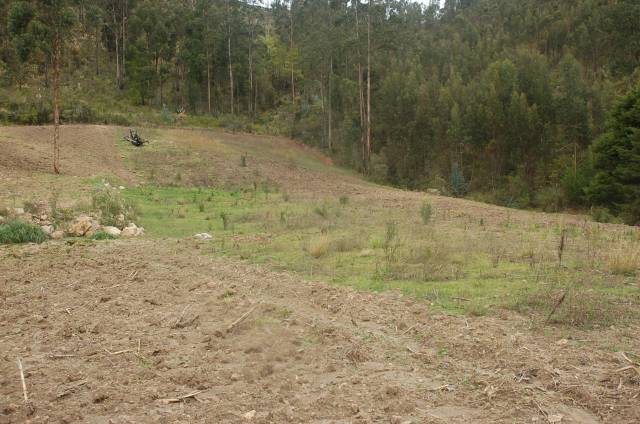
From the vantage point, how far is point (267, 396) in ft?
13.4

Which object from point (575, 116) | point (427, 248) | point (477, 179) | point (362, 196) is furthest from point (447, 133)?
point (427, 248)

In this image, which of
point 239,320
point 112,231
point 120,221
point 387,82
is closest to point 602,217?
point 120,221

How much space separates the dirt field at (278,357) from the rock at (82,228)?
3103 millimetres

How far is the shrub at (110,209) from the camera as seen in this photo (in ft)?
39.0

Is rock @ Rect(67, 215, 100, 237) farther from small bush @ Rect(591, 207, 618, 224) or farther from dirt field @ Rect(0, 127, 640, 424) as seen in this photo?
small bush @ Rect(591, 207, 618, 224)

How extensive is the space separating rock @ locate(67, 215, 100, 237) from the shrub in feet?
2.13

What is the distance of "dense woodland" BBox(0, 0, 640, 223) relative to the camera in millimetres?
26062

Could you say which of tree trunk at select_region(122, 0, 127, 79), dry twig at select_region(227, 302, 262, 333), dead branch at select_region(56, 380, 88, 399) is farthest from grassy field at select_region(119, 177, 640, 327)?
tree trunk at select_region(122, 0, 127, 79)

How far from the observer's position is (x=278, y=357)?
473 cm

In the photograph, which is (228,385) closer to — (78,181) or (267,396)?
(267,396)

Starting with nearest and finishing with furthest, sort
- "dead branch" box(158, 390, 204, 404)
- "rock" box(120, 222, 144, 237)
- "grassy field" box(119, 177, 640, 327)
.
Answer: "dead branch" box(158, 390, 204, 404)
"grassy field" box(119, 177, 640, 327)
"rock" box(120, 222, 144, 237)

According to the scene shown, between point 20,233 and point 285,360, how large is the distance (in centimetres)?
760

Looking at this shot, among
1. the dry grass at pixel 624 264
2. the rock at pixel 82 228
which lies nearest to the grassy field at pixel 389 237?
the dry grass at pixel 624 264

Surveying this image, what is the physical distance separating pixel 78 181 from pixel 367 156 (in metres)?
18.3
